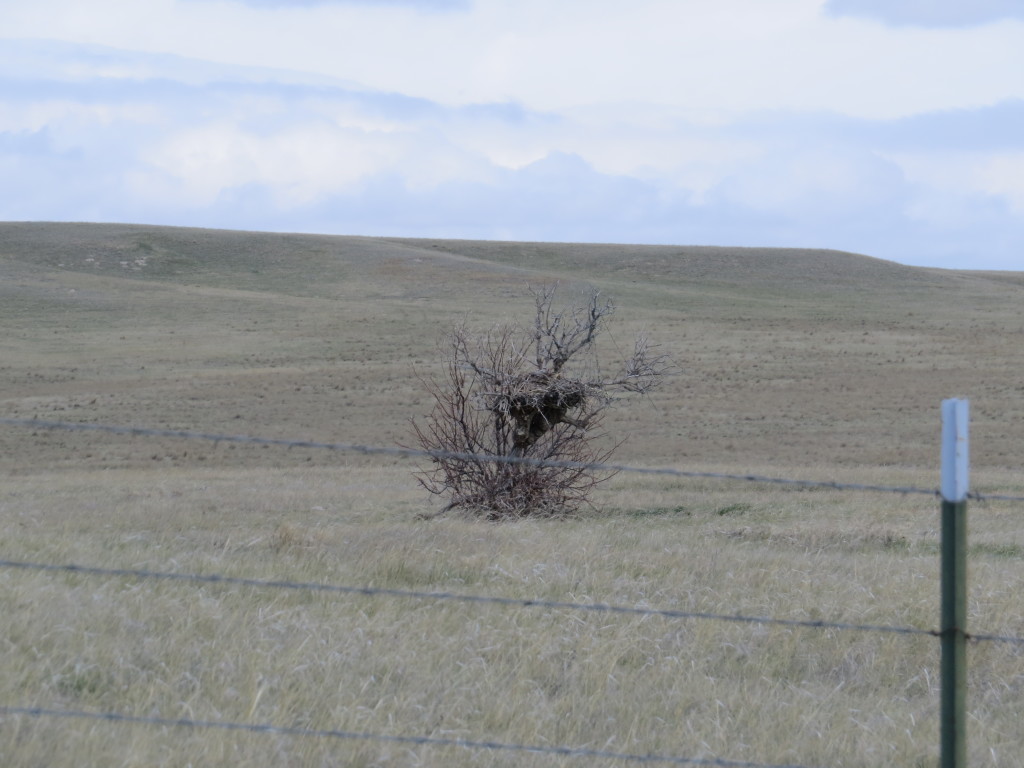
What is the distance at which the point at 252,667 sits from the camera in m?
4.82

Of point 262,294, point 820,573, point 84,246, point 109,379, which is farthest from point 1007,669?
point 84,246

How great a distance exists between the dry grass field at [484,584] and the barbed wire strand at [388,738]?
0.04 m

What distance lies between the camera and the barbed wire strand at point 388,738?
3918 mm

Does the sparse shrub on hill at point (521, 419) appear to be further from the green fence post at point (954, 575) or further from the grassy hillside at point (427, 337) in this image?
the green fence post at point (954, 575)

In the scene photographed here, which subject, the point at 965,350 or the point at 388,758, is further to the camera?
the point at 965,350

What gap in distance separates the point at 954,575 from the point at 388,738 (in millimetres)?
2041

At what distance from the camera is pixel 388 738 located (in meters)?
3.97

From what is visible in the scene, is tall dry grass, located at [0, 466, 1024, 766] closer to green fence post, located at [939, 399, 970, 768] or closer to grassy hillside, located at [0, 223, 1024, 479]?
green fence post, located at [939, 399, 970, 768]

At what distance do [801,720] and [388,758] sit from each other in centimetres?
190

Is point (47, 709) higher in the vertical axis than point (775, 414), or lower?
higher

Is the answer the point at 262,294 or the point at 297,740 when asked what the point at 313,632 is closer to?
the point at 297,740

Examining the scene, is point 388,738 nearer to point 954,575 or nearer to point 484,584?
point 954,575

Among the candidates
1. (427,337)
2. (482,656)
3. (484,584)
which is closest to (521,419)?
(484,584)

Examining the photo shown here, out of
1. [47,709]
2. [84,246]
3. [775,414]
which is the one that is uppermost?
[84,246]
